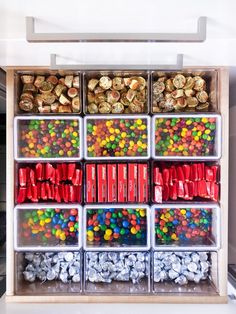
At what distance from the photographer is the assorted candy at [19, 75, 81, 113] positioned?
134 cm

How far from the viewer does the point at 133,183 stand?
1.36 meters

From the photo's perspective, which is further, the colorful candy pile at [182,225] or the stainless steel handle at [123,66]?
the colorful candy pile at [182,225]

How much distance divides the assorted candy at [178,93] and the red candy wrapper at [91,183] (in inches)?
13.6

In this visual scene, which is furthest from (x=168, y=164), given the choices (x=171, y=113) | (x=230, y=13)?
(x=230, y=13)

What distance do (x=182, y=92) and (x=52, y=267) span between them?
91 cm

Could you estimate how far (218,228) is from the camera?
4.30ft

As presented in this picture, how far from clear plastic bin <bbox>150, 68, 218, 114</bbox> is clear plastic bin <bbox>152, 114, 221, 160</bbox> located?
1.8 inches

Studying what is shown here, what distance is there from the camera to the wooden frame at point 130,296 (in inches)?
51.0

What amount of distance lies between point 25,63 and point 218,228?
97 cm

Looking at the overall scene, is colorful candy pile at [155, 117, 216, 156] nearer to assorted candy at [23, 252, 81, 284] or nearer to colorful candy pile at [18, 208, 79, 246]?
colorful candy pile at [18, 208, 79, 246]

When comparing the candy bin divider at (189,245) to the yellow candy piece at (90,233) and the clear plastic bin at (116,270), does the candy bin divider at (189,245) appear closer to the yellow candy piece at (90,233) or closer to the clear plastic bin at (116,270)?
the clear plastic bin at (116,270)

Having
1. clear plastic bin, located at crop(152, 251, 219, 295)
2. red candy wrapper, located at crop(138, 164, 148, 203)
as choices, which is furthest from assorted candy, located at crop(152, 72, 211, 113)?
clear plastic bin, located at crop(152, 251, 219, 295)

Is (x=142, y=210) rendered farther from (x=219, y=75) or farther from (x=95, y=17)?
(x=95, y=17)

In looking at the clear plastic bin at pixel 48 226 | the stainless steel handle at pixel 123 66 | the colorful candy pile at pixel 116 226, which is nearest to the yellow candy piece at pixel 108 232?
the colorful candy pile at pixel 116 226
